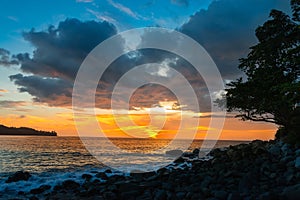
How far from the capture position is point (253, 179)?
1245 cm

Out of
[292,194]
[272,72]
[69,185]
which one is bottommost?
[69,185]

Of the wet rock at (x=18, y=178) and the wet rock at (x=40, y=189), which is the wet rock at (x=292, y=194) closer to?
the wet rock at (x=40, y=189)

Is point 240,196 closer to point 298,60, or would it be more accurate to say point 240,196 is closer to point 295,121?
point 298,60

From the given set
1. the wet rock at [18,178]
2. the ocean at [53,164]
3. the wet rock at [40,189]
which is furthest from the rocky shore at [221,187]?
the wet rock at [18,178]

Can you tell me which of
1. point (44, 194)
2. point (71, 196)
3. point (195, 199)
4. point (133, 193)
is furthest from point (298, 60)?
point (44, 194)

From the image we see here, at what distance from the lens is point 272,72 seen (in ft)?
68.5

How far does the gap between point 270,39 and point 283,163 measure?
11491 millimetres

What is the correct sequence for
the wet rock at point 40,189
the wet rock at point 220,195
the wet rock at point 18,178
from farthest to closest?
the wet rock at point 18,178, the wet rock at point 40,189, the wet rock at point 220,195

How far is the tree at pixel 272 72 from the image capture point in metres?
20.2

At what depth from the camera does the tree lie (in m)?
20.2

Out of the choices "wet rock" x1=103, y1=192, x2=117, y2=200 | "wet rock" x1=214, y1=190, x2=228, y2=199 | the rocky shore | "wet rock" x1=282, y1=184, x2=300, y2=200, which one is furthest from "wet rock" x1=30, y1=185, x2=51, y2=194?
"wet rock" x1=282, y1=184, x2=300, y2=200

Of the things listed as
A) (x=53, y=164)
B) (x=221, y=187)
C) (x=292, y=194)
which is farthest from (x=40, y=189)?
(x=53, y=164)

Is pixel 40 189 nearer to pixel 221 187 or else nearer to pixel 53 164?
pixel 221 187

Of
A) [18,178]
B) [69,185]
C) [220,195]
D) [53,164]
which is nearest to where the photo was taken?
[220,195]
